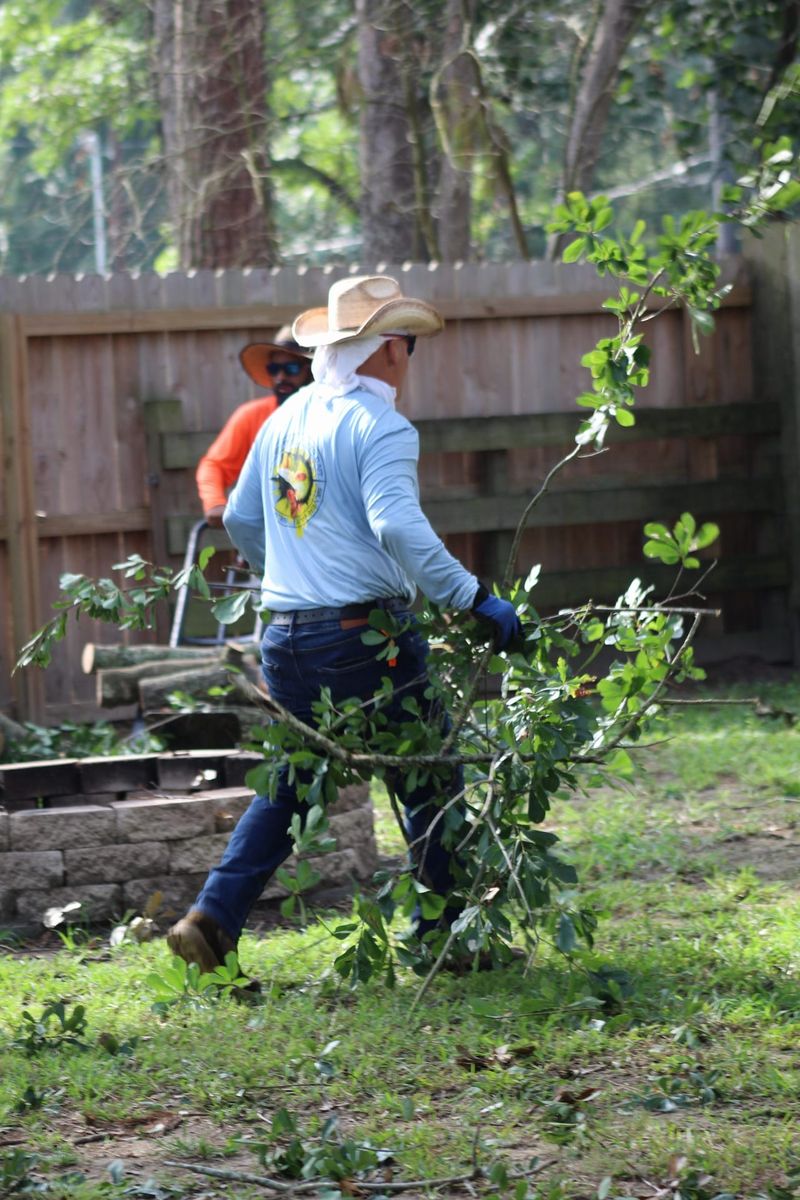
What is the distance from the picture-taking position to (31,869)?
18.2ft

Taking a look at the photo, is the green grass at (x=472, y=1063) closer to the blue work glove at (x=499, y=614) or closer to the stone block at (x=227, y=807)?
the stone block at (x=227, y=807)

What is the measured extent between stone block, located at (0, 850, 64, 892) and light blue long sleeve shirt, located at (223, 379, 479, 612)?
141 centimetres

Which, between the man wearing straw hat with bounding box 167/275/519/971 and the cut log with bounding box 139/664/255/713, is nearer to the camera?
the man wearing straw hat with bounding box 167/275/519/971

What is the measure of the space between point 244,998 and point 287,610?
1114 millimetres

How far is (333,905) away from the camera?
5.75 metres

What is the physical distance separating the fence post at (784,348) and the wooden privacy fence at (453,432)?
0.04 metres

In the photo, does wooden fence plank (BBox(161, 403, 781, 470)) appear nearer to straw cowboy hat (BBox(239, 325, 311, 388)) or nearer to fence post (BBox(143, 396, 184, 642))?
fence post (BBox(143, 396, 184, 642))

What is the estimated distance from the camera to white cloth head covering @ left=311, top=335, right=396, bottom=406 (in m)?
4.72

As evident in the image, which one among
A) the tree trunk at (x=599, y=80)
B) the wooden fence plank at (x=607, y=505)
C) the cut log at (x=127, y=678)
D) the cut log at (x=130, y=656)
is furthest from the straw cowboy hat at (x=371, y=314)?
the tree trunk at (x=599, y=80)

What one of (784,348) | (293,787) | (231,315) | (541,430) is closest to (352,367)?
(293,787)

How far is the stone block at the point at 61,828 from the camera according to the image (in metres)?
5.54

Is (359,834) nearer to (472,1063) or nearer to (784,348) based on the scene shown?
(472,1063)

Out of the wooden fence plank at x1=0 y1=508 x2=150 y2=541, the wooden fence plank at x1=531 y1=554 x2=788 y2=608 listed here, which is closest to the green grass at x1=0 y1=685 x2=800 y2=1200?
the wooden fence plank at x1=0 y1=508 x2=150 y2=541

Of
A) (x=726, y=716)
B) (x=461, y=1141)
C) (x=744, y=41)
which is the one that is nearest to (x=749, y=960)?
(x=461, y=1141)
